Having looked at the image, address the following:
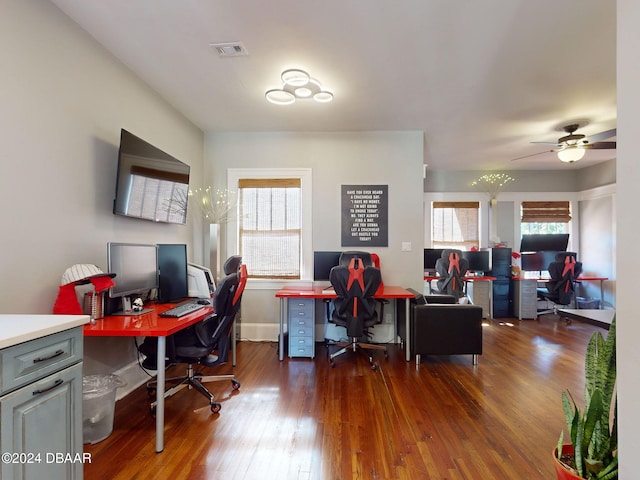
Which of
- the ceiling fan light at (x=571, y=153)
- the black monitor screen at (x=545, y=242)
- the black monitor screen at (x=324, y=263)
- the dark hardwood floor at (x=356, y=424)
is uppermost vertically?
the ceiling fan light at (x=571, y=153)

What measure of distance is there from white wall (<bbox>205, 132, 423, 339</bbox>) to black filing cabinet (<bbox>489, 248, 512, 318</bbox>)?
2.42m

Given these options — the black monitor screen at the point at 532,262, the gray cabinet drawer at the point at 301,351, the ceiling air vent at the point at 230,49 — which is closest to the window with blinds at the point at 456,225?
the black monitor screen at the point at 532,262

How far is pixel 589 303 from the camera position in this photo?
233 inches

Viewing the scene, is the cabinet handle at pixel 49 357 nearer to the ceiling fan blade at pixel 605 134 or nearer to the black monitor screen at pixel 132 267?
the black monitor screen at pixel 132 267

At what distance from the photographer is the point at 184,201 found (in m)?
3.51

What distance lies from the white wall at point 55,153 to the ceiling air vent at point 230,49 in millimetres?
913

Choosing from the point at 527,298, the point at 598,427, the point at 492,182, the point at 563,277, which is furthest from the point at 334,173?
the point at 563,277

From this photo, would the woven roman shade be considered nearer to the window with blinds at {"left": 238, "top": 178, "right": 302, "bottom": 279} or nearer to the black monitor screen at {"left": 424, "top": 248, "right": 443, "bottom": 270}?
the black monitor screen at {"left": 424, "top": 248, "right": 443, "bottom": 270}

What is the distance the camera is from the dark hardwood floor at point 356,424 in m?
1.84

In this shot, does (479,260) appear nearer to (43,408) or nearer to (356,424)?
(356,424)

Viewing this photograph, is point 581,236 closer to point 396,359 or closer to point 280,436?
point 396,359

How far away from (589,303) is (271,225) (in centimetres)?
602

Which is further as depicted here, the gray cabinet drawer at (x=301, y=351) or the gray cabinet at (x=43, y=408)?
the gray cabinet drawer at (x=301, y=351)

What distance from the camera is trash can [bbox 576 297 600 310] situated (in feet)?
19.3
